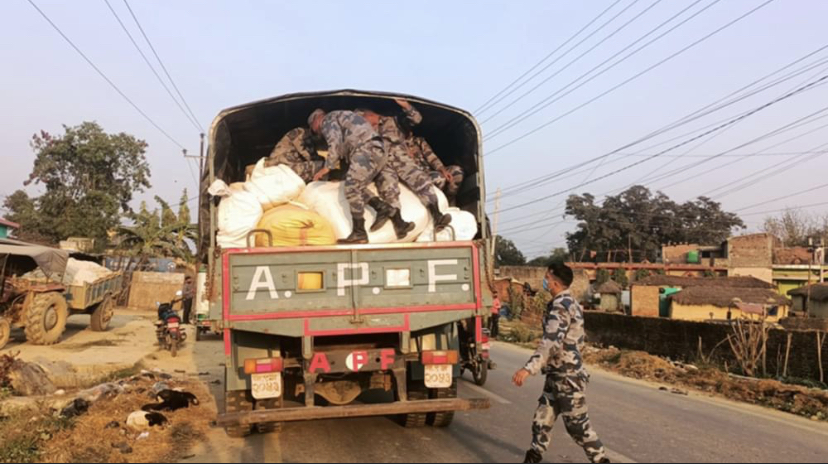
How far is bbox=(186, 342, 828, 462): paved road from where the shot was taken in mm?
5531

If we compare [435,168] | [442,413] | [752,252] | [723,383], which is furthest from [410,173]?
[752,252]

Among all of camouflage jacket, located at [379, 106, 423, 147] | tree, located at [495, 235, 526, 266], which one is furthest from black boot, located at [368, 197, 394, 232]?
tree, located at [495, 235, 526, 266]

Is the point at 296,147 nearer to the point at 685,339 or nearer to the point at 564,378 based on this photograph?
the point at 564,378

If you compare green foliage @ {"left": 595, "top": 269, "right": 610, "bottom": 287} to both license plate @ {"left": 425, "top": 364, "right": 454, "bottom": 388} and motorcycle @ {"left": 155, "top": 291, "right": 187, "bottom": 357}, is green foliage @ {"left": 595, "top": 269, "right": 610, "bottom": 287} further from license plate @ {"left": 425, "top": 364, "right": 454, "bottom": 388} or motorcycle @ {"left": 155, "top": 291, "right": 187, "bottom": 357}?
license plate @ {"left": 425, "top": 364, "right": 454, "bottom": 388}

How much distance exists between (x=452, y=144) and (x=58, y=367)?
833 centimetres

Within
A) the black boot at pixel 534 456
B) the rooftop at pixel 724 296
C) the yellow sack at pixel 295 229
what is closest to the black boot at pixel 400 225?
the yellow sack at pixel 295 229

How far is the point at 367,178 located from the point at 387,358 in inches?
68.8

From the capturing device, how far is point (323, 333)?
5.45 meters

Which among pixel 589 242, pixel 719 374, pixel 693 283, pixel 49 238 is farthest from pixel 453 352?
pixel 589 242

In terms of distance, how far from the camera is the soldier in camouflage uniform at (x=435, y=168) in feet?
24.8

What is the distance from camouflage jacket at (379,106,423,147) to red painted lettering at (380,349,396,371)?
7.98 ft

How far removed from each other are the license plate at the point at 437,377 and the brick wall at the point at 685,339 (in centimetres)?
920

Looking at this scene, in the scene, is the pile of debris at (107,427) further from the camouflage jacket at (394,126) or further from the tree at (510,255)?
the tree at (510,255)

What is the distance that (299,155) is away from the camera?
7.34m
